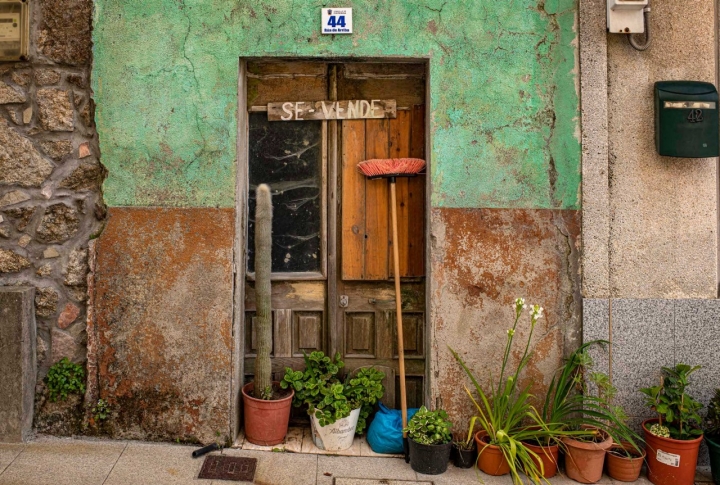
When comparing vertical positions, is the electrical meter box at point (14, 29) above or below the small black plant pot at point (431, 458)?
above

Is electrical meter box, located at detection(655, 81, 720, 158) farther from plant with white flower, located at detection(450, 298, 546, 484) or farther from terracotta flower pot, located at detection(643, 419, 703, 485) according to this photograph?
terracotta flower pot, located at detection(643, 419, 703, 485)

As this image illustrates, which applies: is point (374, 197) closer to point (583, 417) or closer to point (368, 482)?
point (368, 482)

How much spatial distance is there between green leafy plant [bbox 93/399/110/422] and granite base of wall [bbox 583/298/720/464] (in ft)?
11.2

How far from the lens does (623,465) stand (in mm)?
3982

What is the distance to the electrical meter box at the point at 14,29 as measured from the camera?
164 inches

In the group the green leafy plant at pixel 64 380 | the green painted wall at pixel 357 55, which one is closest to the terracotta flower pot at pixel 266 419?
the green leafy plant at pixel 64 380

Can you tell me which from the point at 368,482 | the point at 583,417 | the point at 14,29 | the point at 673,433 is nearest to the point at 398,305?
the point at 368,482

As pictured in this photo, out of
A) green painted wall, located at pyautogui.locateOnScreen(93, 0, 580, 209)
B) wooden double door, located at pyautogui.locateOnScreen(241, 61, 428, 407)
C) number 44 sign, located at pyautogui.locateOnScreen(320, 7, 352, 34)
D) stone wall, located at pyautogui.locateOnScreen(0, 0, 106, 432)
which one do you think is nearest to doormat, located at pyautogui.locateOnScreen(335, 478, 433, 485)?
wooden double door, located at pyautogui.locateOnScreen(241, 61, 428, 407)

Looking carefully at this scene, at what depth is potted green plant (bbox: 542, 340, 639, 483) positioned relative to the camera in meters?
3.94

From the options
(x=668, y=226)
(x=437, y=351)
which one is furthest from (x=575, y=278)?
(x=437, y=351)

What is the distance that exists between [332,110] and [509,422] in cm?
256

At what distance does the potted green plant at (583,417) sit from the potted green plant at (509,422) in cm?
15

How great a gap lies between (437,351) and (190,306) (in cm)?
178

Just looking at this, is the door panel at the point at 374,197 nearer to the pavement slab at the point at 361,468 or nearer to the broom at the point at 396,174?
the broom at the point at 396,174
